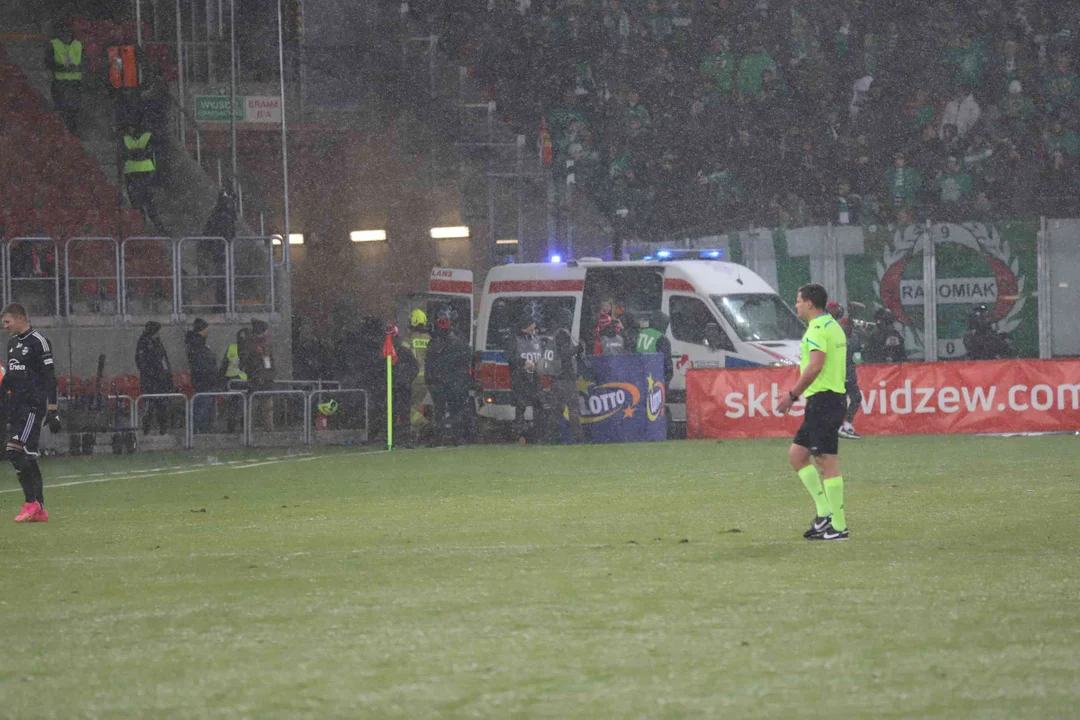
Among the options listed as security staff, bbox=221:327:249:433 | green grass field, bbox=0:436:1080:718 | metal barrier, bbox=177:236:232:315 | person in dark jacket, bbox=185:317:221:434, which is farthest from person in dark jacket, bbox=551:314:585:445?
green grass field, bbox=0:436:1080:718

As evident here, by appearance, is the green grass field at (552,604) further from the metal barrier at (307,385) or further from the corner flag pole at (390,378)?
the metal barrier at (307,385)

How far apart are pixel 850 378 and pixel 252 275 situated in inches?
417

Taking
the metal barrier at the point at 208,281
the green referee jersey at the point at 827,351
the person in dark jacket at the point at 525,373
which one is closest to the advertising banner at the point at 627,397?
the person in dark jacket at the point at 525,373

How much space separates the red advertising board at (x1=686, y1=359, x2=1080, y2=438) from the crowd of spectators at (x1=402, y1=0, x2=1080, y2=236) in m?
4.97

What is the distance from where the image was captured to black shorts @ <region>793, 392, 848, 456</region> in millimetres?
11000

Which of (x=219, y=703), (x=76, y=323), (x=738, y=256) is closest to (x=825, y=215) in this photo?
(x=738, y=256)

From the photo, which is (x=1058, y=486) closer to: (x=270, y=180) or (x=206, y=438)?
(x=206, y=438)

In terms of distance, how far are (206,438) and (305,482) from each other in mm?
6528

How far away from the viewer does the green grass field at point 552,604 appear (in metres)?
6.28

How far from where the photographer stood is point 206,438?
77.9ft

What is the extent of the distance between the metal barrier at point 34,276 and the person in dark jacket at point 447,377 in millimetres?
6422

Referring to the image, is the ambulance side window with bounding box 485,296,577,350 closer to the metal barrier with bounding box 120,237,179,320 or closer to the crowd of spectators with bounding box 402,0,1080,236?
the crowd of spectators with bounding box 402,0,1080,236

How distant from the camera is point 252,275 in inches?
1047

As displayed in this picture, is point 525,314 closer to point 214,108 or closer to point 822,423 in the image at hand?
point 214,108
